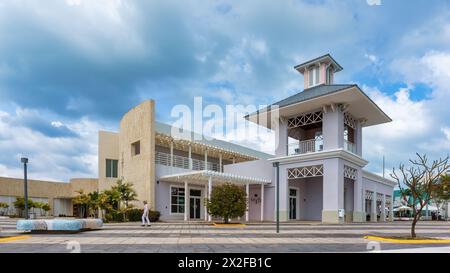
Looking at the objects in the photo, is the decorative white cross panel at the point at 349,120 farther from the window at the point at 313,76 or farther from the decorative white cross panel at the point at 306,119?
the window at the point at 313,76

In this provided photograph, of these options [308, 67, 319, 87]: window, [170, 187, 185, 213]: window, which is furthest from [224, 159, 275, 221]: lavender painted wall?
[308, 67, 319, 87]: window

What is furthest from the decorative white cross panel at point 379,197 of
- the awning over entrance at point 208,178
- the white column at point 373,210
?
the awning over entrance at point 208,178

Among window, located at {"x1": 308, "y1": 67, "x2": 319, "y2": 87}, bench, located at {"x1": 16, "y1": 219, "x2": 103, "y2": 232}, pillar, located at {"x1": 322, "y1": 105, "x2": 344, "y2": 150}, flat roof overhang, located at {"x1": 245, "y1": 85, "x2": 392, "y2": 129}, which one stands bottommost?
bench, located at {"x1": 16, "y1": 219, "x2": 103, "y2": 232}

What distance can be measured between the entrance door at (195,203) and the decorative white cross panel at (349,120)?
1362 cm

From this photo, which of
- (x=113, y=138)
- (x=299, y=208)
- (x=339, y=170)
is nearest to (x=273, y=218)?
(x=299, y=208)

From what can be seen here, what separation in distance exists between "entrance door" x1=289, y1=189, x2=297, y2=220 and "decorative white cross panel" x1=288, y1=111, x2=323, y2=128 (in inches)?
223

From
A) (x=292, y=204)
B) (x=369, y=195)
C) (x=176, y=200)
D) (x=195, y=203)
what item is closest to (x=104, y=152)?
(x=176, y=200)

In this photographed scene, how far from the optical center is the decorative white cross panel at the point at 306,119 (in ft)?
97.3

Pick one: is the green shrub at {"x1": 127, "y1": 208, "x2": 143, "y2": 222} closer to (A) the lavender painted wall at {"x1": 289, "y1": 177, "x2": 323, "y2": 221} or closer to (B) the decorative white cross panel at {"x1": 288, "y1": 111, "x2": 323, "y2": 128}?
(A) the lavender painted wall at {"x1": 289, "y1": 177, "x2": 323, "y2": 221}

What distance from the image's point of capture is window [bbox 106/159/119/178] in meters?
37.4

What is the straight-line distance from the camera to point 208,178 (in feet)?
94.9

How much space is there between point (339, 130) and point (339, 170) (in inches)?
121
